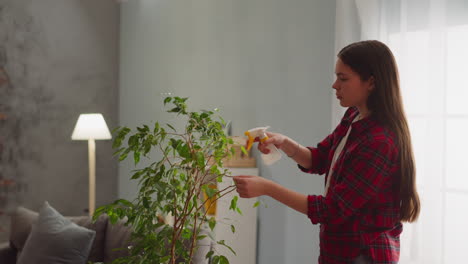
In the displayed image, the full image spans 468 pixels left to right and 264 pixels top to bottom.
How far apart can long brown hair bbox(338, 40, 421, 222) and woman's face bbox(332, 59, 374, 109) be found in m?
0.02

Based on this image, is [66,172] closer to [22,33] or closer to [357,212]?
[22,33]

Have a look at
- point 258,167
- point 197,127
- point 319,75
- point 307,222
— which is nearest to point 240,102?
point 258,167

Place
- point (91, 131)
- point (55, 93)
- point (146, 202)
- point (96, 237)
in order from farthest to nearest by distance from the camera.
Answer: point (55, 93), point (91, 131), point (96, 237), point (146, 202)

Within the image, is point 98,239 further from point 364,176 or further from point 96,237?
point 364,176

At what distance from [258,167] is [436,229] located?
1446 millimetres

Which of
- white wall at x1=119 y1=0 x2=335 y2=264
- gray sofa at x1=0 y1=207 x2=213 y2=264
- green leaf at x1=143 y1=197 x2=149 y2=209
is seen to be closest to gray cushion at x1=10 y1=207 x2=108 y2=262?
gray sofa at x1=0 y1=207 x2=213 y2=264

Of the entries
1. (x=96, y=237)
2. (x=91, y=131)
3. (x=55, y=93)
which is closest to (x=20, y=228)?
(x=96, y=237)

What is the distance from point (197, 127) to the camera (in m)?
1.39

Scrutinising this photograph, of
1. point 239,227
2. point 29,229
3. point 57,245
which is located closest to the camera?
point 57,245

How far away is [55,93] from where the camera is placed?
4098 mm

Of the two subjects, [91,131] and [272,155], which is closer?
[272,155]

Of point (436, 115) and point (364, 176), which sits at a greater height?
point (436, 115)

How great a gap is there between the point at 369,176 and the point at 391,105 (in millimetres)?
236

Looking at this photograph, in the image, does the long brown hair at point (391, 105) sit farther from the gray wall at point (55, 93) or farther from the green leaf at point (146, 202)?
the gray wall at point (55, 93)
